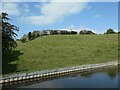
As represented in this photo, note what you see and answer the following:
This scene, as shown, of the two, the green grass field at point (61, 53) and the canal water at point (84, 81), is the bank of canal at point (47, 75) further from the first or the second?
the green grass field at point (61, 53)

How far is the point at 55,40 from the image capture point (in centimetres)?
12381

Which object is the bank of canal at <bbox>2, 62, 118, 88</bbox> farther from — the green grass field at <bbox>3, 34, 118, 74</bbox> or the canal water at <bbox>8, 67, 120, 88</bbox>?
the green grass field at <bbox>3, 34, 118, 74</bbox>

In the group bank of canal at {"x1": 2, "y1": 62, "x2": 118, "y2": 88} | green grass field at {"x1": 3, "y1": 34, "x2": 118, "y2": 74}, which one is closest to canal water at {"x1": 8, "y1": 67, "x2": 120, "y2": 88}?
bank of canal at {"x1": 2, "y1": 62, "x2": 118, "y2": 88}

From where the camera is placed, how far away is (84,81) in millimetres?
55312

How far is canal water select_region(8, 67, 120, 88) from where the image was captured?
163 ft

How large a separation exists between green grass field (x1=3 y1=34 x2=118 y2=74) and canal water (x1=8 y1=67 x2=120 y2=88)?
10120mm

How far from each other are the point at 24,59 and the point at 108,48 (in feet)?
134

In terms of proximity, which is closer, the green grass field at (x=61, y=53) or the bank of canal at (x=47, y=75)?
the bank of canal at (x=47, y=75)

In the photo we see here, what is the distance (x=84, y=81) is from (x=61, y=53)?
1642 inches

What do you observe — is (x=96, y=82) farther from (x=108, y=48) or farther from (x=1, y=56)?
(x=108, y=48)

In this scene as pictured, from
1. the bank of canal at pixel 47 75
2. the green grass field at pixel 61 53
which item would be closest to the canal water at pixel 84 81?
the bank of canal at pixel 47 75

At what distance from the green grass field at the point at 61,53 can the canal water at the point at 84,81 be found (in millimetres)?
10120

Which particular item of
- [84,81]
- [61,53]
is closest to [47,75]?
[84,81]

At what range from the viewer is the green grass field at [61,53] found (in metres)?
72.9
